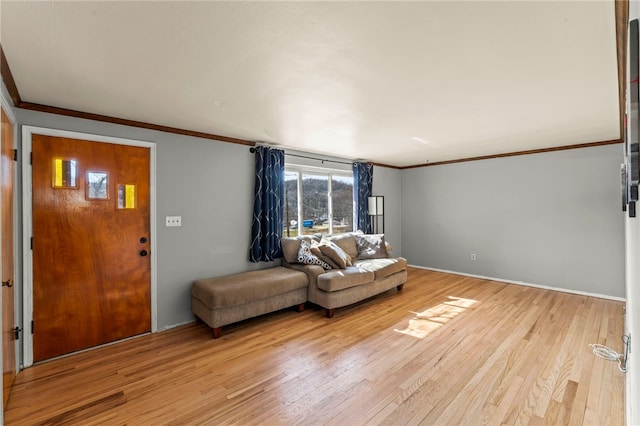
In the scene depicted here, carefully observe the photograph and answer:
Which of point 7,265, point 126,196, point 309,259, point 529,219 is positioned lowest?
point 309,259

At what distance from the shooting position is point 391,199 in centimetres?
645

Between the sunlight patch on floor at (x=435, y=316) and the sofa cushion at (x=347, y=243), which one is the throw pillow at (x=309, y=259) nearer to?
the sofa cushion at (x=347, y=243)

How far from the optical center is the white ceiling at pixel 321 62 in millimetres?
1446

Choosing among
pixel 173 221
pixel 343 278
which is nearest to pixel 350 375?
pixel 343 278

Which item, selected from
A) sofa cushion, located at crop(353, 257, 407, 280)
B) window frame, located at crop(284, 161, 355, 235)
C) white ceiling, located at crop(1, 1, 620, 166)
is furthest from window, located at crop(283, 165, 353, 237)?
white ceiling, located at crop(1, 1, 620, 166)

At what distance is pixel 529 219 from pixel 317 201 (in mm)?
3567

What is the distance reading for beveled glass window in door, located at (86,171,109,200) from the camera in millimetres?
2869

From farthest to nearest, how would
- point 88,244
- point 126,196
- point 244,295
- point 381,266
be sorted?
point 381,266
point 244,295
point 126,196
point 88,244

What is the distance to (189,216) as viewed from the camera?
11.5ft

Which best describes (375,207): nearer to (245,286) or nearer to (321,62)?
(245,286)

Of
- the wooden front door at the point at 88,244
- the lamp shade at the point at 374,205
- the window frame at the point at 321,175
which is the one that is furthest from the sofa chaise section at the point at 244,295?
the lamp shade at the point at 374,205

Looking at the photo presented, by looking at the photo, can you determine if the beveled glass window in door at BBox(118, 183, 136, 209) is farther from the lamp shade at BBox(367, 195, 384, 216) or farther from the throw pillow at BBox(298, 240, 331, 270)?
the lamp shade at BBox(367, 195, 384, 216)

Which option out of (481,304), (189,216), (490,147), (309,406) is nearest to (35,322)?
(189,216)

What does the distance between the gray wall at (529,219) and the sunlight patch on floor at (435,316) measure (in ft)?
5.26
